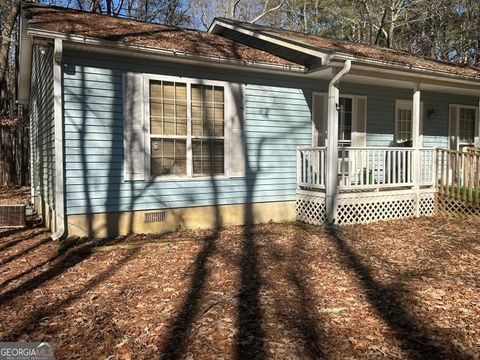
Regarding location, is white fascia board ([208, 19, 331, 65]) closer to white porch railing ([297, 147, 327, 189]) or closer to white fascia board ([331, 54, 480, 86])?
white fascia board ([331, 54, 480, 86])

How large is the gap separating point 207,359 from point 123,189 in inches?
175

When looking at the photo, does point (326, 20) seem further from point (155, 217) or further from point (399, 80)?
point (155, 217)

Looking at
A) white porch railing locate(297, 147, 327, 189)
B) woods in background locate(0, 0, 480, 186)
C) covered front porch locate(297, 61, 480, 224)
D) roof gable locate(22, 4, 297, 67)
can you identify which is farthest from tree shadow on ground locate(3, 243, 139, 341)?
woods in background locate(0, 0, 480, 186)

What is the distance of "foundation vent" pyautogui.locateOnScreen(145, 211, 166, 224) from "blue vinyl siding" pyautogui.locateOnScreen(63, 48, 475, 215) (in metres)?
0.14

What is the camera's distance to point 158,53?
696cm

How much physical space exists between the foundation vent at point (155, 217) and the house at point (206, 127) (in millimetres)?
35

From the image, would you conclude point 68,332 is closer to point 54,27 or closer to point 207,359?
point 207,359

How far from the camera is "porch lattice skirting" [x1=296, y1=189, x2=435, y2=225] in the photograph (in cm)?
815

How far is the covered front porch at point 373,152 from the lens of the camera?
8031mm

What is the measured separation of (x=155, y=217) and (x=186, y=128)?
65.4 inches

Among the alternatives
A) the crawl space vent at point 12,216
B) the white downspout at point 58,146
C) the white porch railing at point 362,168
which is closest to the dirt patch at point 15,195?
the crawl space vent at point 12,216

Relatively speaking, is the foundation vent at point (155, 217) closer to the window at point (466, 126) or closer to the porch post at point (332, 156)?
the porch post at point (332, 156)

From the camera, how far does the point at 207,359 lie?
310 centimetres

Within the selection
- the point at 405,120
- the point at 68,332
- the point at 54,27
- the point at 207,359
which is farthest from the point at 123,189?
the point at 405,120
